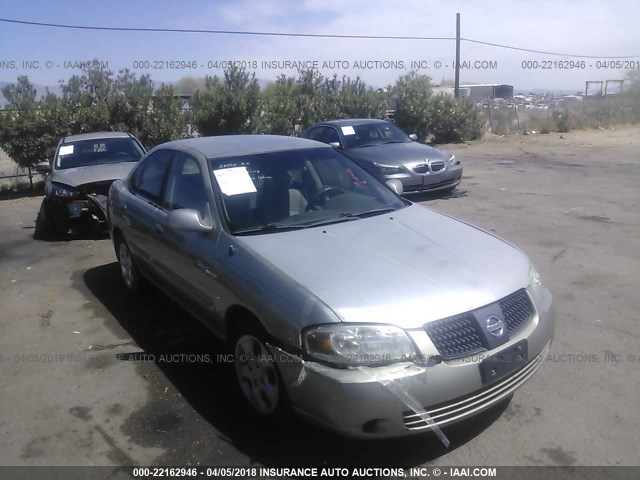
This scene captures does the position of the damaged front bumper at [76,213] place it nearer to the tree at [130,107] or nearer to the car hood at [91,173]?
the car hood at [91,173]

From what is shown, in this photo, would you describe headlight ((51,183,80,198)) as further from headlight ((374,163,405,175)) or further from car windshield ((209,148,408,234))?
headlight ((374,163,405,175))

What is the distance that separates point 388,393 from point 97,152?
25.9ft

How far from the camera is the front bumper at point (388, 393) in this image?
275 centimetres

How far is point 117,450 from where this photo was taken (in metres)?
3.25

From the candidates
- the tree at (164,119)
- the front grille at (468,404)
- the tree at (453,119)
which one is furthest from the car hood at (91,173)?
the tree at (453,119)

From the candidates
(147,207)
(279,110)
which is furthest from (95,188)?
(279,110)

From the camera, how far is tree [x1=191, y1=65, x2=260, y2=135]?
53.2 feet

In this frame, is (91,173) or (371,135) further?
Result: (371,135)

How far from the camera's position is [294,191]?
4223 millimetres

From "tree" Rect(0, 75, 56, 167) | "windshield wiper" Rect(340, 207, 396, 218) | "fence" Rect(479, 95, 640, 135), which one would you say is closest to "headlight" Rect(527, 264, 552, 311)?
"windshield wiper" Rect(340, 207, 396, 218)

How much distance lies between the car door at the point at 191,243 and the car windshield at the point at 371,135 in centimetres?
686

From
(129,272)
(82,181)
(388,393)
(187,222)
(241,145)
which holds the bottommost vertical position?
(129,272)

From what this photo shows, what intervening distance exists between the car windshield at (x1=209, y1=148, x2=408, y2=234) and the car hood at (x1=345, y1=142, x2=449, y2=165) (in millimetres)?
5486

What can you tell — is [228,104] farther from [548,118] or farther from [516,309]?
[548,118]
